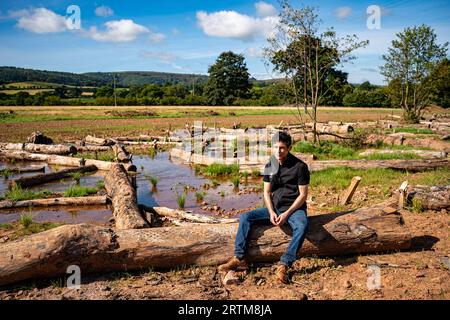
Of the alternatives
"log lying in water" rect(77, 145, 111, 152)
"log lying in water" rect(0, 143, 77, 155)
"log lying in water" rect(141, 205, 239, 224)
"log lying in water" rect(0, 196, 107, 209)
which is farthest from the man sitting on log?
"log lying in water" rect(77, 145, 111, 152)

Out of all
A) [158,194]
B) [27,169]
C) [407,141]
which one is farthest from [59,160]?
[407,141]

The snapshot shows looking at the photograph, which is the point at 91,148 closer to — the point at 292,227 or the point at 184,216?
the point at 184,216

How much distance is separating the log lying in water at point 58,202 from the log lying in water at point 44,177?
165 cm

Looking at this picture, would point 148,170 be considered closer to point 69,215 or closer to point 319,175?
point 69,215

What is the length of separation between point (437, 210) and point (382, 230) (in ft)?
7.75

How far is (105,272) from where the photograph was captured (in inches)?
179

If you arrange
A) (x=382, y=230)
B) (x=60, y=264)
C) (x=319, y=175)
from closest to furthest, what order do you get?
(x=60, y=264), (x=382, y=230), (x=319, y=175)

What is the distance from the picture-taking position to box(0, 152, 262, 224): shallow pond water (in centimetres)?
754

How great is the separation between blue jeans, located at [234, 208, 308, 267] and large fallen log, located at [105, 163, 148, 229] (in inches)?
88.2

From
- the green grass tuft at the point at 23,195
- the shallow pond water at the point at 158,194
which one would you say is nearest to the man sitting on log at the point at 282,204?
the shallow pond water at the point at 158,194

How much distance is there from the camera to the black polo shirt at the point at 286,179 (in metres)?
4.62

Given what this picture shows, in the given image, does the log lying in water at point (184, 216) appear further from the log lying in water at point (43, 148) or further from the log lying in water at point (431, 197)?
the log lying in water at point (43, 148)
